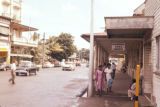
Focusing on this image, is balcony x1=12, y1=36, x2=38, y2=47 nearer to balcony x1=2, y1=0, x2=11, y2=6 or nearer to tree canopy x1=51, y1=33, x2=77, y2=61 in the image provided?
balcony x1=2, y1=0, x2=11, y2=6

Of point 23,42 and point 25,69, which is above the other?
point 23,42

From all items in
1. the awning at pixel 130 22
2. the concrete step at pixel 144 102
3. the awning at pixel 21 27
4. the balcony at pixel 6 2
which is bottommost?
the concrete step at pixel 144 102

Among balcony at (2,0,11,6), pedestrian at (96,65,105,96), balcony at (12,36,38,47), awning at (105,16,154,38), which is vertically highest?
balcony at (2,0,11,6)

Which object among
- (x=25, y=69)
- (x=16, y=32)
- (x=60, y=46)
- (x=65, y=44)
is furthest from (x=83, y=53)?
(x=25, y=69)

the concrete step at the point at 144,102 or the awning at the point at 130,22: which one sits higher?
the awning at the point at 130,22

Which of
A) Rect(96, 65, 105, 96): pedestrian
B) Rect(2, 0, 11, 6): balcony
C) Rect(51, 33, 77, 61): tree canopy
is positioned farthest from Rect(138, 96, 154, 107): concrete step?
Rect(51, 33, 77, 61): tree canopy

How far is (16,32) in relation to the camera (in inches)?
2527

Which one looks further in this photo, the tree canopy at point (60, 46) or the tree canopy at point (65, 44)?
the tree canopy at point (65, 44)

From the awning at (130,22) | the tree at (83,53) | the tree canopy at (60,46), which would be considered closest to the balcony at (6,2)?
the tree canopy at (60,46)

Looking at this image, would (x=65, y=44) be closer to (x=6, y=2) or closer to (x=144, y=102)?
(x=6, y=2)

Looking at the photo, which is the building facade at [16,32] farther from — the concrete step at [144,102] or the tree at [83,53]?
the tree at [83,53]

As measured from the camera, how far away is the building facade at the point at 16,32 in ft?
194

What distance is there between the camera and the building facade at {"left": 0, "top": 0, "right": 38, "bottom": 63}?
194 feet

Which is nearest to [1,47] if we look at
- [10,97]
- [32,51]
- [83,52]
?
[32,51]
